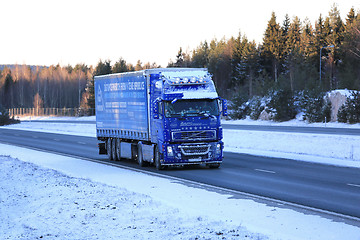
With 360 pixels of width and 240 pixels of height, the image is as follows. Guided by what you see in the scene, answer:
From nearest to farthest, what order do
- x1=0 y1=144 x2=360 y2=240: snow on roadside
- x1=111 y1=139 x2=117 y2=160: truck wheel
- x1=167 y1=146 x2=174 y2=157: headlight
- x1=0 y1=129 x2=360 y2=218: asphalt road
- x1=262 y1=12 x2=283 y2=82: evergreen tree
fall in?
x1=0 y1=144 x2=360 y2=240: snow on roadside < x1=0 y1=129 x2=360 y2=218: asphalt road < x1=167 y1=146 x2=174 y2=157: headlight < x1=111 y1=139 x2=117 y2=160: truck wheel < x1=262 y1=12 x2=283 y2=82: evergreen tree

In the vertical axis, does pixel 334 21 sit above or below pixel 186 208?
above

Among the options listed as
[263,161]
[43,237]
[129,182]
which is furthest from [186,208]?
[263,161]

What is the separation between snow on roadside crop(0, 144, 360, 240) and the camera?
10109mm

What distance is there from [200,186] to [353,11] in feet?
306

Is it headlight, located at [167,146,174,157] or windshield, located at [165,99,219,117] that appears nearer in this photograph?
headlight, located at [167,146,174,157]

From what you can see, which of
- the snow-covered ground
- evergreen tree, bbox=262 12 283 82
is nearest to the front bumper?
the snow-covered ground

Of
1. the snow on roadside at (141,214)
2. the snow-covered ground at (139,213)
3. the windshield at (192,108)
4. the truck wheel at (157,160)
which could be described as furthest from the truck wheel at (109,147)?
the snow on roadside at (141,214)

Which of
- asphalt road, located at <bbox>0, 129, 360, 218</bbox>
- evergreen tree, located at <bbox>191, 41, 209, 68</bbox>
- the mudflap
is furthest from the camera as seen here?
evergreen tree, located at <bbox>191, 41, 209, 68</bbox>

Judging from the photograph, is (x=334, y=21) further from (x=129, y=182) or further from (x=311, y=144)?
(x=129, y=182)

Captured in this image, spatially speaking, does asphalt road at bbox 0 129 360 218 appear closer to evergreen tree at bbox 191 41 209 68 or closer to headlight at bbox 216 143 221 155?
headlight at bbox 216 143 221 155

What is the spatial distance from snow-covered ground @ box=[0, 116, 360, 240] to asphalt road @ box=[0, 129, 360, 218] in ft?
3.88

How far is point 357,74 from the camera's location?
280ft

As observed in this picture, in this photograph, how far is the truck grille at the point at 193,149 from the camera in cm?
2177

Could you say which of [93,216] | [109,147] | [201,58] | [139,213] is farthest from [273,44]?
[93,216]
